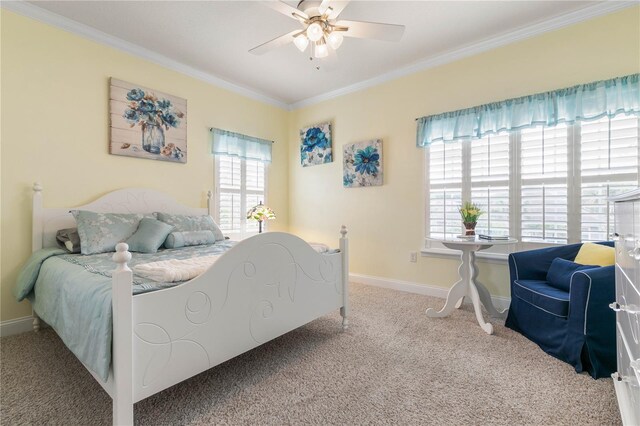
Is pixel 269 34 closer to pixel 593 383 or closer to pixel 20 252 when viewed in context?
pixel 20 252

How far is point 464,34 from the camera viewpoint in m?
2.79

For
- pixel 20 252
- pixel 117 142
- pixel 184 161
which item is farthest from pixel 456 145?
pixel 20 252

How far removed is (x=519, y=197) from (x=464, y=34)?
1.66 metres

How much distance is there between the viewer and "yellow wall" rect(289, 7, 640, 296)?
96.1 inches

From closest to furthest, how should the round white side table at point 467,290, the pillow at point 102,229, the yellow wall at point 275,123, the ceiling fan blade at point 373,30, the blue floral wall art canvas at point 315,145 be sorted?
1. the ceiling fan blade at point 373,30
2. the pillow at point 102,229
3. the yellow wall at point 275,123
4. the round white side table at point 467,290
5. the blue floral wall art canvas at point 315,145

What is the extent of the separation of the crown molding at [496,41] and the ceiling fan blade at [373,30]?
4.70 ft

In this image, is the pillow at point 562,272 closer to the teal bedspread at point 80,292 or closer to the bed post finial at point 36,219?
the teal bedspread at point 80,292

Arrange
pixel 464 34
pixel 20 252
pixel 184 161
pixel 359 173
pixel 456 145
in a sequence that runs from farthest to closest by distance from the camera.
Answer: pixel 359 173
pixel 184 161
pixel 456 145
pixel 464 34
pixel 20 252

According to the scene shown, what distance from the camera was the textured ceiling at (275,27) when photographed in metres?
2.38

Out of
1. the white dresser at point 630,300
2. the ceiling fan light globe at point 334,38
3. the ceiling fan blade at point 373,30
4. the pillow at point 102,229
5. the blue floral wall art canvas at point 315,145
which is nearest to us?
the white dresser at point 630,300

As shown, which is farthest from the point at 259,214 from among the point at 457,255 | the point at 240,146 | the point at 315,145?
the point at 457,255

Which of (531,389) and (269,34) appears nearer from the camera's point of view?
(531,389)

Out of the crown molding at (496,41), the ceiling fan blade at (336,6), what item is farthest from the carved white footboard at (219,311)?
the crown molding at (496,41)

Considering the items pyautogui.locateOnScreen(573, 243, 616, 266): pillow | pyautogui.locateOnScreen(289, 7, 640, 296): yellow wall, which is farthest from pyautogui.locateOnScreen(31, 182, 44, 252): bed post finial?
pyautogui.locateOnScreen(573, 243, 616, 266): pillow
